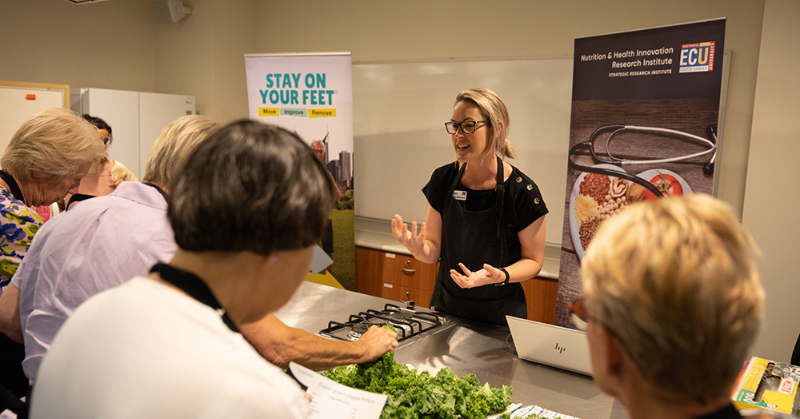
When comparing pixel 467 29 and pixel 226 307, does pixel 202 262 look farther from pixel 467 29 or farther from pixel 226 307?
pixel 467 29

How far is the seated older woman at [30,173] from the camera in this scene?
199cm

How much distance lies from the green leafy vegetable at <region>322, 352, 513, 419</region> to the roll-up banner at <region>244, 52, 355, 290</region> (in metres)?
2.97

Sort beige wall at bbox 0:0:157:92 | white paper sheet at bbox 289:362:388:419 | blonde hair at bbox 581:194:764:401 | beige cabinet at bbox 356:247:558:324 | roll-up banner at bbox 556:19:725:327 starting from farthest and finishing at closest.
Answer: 1. beige wall at bbox 0:0:157:92
2. beige cabinet at bbox 356:247:558:324
3. roll-up banner at bbox 556:19:725:327
4. white paper sheet at bbox 289:362:388:419
5. blonde hair at bbox 581:194:764:401

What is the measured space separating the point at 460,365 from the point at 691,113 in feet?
6.20

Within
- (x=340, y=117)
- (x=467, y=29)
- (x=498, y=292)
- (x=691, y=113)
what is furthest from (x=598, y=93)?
(x=340, y=117)

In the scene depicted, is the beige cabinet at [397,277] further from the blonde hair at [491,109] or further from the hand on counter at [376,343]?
the hand on counter at [376,343]

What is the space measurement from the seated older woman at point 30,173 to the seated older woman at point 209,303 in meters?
1.55

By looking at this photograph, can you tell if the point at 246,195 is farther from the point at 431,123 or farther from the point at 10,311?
→ the point at 431,123

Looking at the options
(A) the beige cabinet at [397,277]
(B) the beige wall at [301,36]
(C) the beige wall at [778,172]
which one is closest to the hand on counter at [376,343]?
(A) the beige cabinet at [397,277]

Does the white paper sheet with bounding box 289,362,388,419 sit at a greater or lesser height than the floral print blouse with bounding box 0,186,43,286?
lesser

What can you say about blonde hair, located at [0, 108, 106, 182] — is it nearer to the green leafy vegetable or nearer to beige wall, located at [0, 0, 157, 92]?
the green leafy vegetable

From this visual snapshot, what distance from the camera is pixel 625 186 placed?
307 cm

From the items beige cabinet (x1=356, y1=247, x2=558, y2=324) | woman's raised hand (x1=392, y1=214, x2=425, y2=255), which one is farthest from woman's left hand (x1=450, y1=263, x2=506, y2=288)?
beige cabinet (x1=356, y1=247, x2=558, y2=324)

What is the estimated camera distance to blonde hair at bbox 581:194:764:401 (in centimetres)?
60
